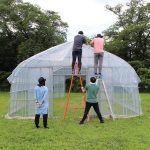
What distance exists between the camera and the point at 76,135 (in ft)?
44.7

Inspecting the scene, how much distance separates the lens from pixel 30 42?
4425cm

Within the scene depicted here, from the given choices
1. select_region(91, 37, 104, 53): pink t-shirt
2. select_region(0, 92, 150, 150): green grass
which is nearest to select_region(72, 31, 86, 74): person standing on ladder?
select_region(91, 37, 104, 53): pink t-shirt

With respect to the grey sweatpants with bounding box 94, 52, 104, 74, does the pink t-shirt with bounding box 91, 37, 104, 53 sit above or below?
above

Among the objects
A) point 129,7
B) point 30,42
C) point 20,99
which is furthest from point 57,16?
point 20,99

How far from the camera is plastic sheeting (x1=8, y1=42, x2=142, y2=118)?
742 inches

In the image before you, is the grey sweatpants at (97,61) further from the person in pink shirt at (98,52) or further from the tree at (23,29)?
the tree at (23,29)

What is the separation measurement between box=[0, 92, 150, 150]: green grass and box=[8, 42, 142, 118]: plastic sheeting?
124cm

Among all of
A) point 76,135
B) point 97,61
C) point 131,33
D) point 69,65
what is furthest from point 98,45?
point 131,33

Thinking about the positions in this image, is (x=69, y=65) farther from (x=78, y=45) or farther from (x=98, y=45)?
(x=78, y=45)

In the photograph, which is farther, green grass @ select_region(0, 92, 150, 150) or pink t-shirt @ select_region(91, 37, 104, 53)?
pink t-shirt @ select_region(91, 37, 104, 53)

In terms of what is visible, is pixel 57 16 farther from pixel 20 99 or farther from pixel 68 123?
pixel 68 123

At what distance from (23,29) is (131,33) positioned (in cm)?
1094

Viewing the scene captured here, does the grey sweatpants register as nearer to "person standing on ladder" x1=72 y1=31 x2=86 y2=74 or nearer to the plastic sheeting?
the plastic sheeting

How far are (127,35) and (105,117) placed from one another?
1143 inches
